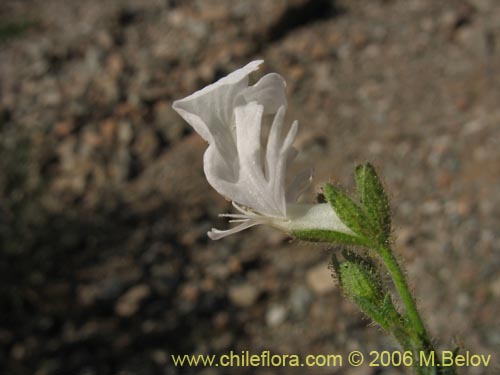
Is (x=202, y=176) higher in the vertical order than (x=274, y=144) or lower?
lower

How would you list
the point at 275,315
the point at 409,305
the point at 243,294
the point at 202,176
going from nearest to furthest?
the point at 409,305 < the point at 275,315 < the point at 243,294 < the point at 202,176

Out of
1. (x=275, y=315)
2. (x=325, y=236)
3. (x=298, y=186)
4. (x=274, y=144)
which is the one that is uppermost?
(x=274, y=144)

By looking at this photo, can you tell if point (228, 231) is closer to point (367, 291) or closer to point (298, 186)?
point (298, 186)

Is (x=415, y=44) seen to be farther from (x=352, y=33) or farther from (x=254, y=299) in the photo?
(x=254, y=299)

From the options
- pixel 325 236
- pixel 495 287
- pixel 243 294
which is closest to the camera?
pixel 325 236

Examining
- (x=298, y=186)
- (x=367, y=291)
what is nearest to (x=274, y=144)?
(x=298, y=186)

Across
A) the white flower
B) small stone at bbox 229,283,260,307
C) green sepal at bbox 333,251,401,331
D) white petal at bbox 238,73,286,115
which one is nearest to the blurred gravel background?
small stone at bbox 229,283,260,307

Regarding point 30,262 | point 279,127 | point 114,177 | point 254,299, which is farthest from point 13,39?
point 279,127

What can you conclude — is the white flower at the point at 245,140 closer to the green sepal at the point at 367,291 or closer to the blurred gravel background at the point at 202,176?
the green sepal at the point at 367,291

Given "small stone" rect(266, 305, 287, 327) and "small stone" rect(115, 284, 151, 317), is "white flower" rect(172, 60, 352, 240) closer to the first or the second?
"small stone" rect(266, 305, 287, 327)
